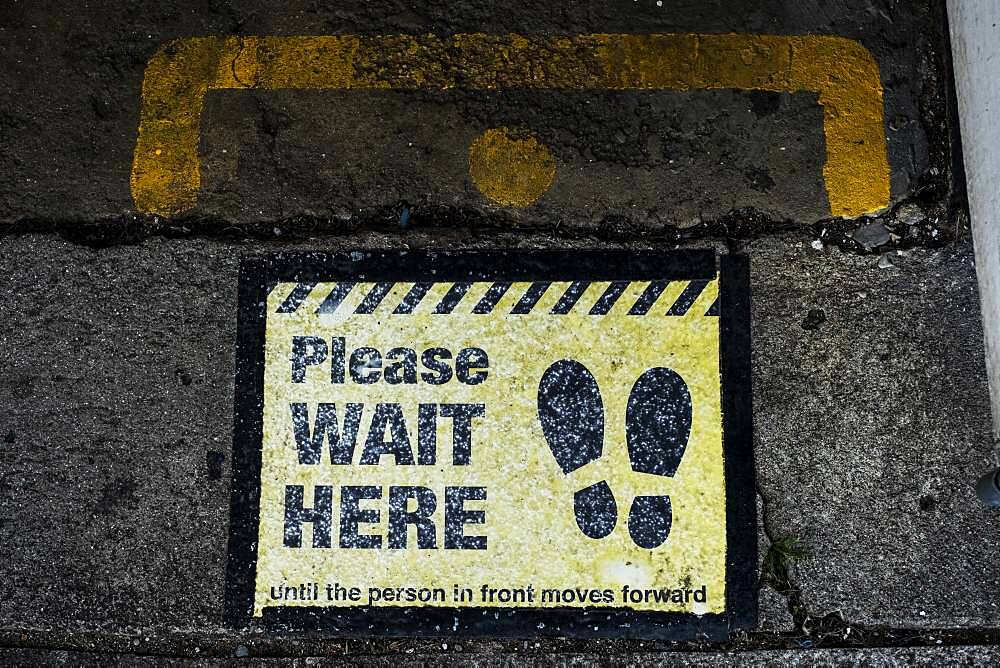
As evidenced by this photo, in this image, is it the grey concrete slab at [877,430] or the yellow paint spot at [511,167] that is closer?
the grey concrete slab at [877,430]

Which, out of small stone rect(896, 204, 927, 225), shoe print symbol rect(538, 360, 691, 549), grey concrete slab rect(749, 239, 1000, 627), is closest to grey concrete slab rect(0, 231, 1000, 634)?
grey concrete slab rect(749, 239, 1000, 627)

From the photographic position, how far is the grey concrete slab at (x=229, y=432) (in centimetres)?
230

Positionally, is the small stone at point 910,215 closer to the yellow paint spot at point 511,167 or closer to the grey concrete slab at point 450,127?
the grey concrete slab at point 450,127

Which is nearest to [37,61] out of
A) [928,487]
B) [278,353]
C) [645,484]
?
[278,353]

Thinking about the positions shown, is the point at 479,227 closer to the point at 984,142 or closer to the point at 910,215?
the point at 910,215

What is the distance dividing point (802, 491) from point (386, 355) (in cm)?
143

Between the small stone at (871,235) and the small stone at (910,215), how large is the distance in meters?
0.07

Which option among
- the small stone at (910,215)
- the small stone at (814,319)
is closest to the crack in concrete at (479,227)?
the small stone at (910,215)

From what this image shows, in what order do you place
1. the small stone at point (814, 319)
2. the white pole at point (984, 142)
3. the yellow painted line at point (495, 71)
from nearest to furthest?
the white pole at point (984, 142)
the small stone at point (814, 319)
the yellow painted line at point (495, 71)

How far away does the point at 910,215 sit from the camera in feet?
8.00

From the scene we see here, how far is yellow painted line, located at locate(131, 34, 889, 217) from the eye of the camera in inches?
98.0

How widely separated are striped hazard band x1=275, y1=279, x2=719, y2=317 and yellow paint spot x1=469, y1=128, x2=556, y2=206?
0.31 m

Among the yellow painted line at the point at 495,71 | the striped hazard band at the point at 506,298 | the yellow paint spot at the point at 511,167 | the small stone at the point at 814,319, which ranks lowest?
the small stone at the point at 814,319

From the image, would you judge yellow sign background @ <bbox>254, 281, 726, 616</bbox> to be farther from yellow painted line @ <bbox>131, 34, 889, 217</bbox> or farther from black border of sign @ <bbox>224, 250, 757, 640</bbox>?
yellow painted line @ <bbox>131, 34, 889, 217</bbox>
